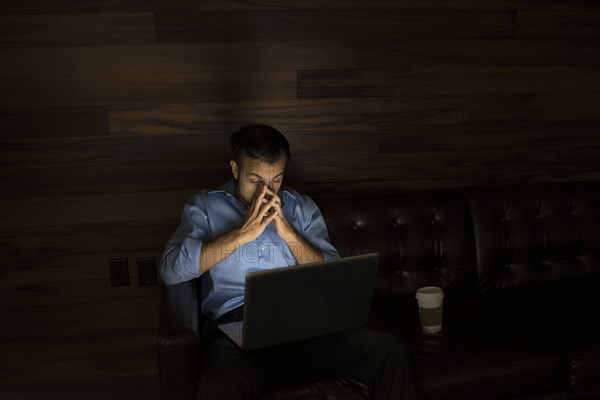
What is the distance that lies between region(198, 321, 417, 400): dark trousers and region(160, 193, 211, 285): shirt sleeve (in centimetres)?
23

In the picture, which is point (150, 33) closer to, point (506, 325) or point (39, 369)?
point (39, 369)

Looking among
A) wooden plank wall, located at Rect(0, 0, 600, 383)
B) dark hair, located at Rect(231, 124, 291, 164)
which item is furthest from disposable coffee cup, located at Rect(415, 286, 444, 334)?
wooden plank wall, located at Rect(0, 0, 600, 383)

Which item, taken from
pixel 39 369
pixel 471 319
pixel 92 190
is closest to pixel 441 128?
pixel 471 319

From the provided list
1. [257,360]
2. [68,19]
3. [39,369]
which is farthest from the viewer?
[39,369]

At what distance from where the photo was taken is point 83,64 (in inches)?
100

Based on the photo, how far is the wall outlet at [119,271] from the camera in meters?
2.70

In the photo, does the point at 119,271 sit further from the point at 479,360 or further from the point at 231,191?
the point at 479,360

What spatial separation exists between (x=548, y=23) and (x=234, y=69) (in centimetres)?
140

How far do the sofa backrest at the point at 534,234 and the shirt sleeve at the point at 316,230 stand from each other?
654mm

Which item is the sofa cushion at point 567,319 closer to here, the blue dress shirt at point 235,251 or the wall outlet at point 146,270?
the blue dress shirt at point 235,251

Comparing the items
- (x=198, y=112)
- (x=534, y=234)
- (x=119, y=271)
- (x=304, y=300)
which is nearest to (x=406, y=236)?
(x=534, y=234)

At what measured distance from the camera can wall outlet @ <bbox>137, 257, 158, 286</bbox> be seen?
2.71m

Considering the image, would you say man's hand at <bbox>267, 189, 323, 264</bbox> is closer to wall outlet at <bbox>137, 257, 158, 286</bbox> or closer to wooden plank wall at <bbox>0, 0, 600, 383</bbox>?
wooden plank wall at <bbox>0, 0, 600, 383</bbox>

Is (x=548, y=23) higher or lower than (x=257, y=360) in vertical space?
higher
